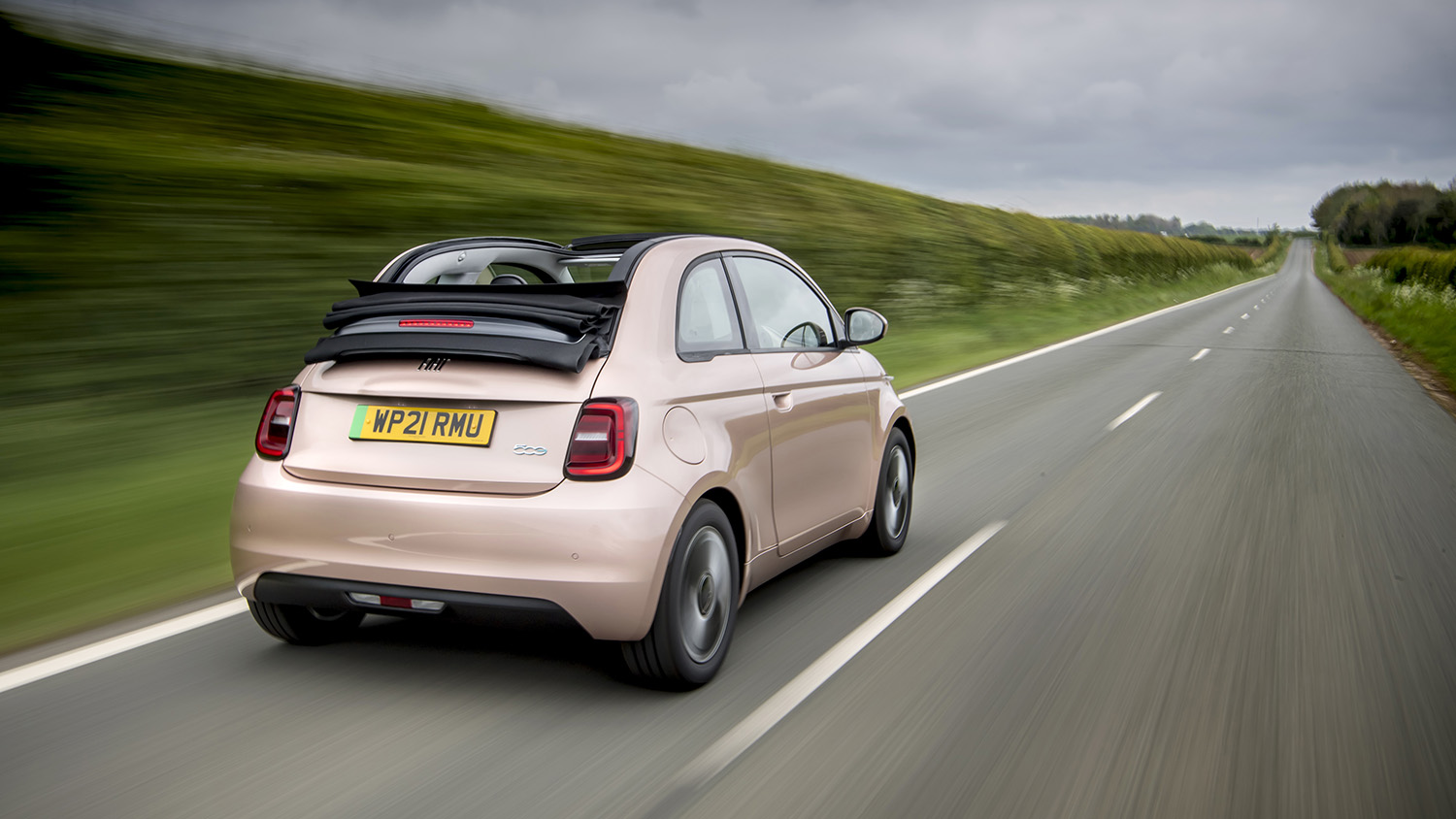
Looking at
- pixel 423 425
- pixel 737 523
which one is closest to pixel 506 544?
pixel 423 425

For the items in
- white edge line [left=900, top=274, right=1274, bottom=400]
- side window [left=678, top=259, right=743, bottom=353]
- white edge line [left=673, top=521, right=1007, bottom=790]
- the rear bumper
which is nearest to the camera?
white edge line [left=673, top=521, right=1007, bottom=790]

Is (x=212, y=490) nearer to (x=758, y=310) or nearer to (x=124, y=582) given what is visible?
(x=124, y=582)

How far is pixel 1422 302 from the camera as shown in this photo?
31.1 metres

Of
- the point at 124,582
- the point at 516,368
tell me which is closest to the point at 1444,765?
the point at 516,368

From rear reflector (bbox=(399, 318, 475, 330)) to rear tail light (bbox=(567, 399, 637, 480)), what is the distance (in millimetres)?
547

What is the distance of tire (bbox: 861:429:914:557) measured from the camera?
596cm

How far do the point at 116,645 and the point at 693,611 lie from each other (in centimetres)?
233

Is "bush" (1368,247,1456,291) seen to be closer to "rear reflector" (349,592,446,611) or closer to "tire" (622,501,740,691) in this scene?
"tire" (622,501,740,691)

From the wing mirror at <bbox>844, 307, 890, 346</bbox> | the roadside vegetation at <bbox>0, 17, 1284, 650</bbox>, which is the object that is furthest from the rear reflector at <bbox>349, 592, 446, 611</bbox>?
the wing mirror at <bbox>844, 307, 890, 346</bbox>

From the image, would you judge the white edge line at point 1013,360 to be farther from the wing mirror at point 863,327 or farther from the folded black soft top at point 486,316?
the folded black soft top at point 486,316

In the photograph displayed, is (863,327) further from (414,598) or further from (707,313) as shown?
(414,598)

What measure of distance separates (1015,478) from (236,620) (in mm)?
5587

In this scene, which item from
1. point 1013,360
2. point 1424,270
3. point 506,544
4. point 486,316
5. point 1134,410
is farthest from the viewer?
point 1424,270

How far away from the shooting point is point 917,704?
155 inches
